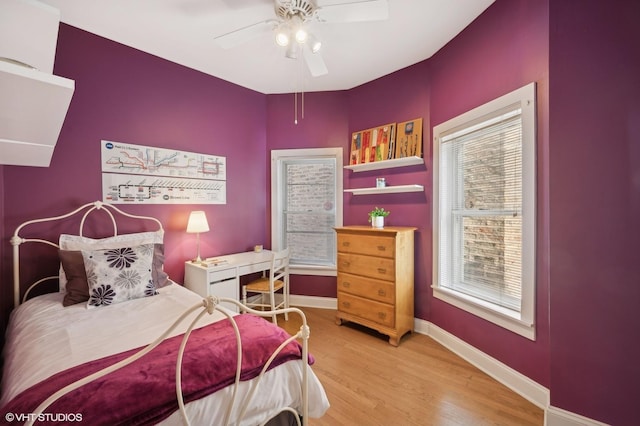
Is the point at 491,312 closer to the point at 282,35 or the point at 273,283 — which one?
the point at 273,283

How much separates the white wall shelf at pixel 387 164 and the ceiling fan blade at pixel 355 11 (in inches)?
52.4

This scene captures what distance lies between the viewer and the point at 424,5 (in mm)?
1943

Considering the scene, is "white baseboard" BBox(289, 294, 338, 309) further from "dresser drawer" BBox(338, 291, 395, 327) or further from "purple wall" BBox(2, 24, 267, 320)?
"purple wall" BBox(2, 24, 267, 320)

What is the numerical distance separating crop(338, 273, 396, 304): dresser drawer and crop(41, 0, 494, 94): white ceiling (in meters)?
2.18

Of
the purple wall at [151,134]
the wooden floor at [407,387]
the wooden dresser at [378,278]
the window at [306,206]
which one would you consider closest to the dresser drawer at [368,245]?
the wooden dresser at [378,278]

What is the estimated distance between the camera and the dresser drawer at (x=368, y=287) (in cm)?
254

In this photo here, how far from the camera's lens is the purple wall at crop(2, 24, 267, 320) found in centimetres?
209

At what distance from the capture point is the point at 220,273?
254cm

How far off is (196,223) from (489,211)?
261cm

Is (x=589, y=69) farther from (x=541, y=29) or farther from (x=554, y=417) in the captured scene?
(x=554, y=417)

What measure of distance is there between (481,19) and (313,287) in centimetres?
310

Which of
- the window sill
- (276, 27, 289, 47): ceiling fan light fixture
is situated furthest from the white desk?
(276, 27, 289, 47): ceiling fan light fixture

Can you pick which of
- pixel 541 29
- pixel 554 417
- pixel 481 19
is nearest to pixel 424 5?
pixel 481 19

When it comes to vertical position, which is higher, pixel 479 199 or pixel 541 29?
pixel 541 29
